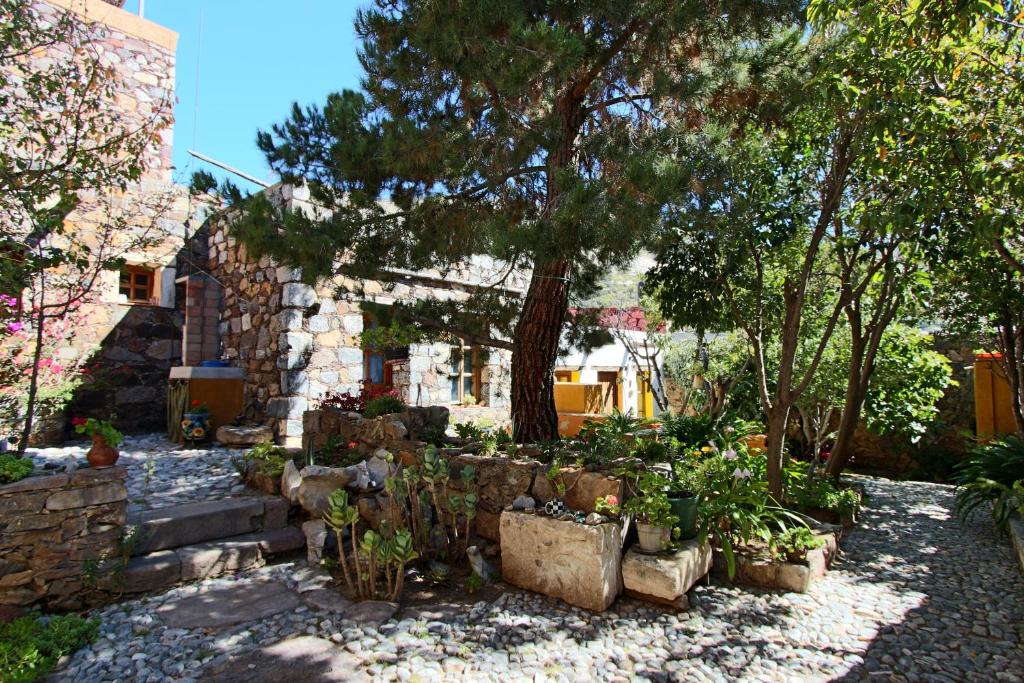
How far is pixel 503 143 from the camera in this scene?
4.50 metres

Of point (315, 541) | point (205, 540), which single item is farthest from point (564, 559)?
point (205, 540)

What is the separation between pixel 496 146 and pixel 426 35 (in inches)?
35.4

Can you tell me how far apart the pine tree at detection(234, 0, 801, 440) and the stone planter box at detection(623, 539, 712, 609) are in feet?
5.31

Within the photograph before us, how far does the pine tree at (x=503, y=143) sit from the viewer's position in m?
3.74

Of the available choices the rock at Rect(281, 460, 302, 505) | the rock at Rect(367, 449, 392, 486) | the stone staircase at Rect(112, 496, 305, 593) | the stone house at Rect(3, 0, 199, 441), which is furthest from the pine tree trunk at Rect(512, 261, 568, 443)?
the stone house at Rect(3, 0, 199, 441)

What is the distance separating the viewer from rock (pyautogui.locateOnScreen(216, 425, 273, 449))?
6930mm

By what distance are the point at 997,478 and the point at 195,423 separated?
27.4 feet

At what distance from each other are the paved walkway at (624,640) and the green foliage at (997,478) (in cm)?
106

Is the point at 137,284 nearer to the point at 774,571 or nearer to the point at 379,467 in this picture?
the point at 379,467

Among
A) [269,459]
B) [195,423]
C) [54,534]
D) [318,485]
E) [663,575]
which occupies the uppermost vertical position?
[195,423]

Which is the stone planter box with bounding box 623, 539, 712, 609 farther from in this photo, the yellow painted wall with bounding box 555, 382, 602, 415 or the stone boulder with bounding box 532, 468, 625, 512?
the yellow painted wall with bounding box 555, 382, 602, 415

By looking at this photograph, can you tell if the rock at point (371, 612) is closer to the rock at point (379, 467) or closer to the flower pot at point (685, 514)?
the rock at point (379, 467)

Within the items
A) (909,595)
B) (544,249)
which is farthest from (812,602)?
(544,249)

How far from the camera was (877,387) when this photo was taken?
675 centimetres
